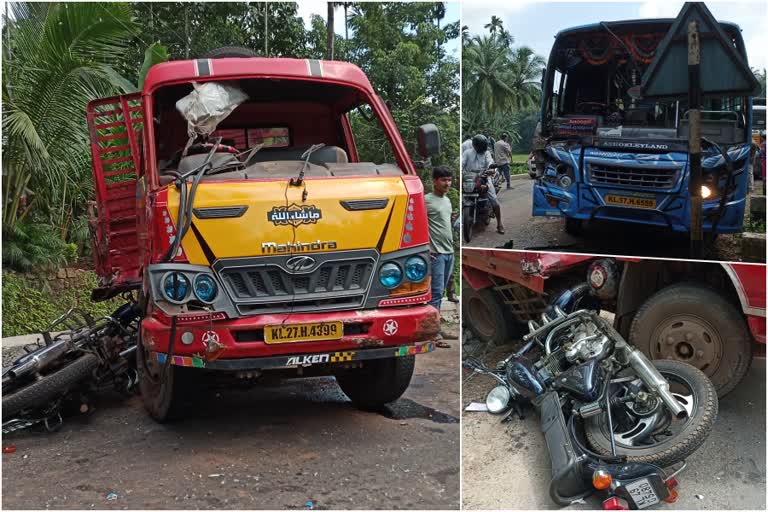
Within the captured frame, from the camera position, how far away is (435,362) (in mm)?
6949

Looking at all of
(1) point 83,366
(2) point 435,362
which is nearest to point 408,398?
(2) point 435,362

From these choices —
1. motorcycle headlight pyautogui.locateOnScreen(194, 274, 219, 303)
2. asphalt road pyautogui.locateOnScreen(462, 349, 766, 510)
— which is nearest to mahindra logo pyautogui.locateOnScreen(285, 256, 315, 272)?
motorcycle headlight pyautogui.locateOnScreen(194, 274, 219, 303)

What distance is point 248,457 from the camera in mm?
4297

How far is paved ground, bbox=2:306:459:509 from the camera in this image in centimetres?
383

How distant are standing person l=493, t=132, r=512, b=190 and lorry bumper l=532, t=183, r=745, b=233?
0.80ft

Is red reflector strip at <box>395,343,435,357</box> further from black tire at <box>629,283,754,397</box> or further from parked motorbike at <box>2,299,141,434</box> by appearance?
parked motorbike at <box>2,299,141,434</box>

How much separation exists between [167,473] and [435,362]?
3.32 meters

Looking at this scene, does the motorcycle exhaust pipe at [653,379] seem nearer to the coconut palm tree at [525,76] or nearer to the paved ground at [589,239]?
the paved ground at [589,239]

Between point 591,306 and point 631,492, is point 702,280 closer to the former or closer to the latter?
point 591,306

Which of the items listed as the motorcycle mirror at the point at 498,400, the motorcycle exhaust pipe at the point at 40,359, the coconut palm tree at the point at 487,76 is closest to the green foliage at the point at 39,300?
the motorcycle exhaust pipe at the point at 40,359

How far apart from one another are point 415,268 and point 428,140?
1015mm

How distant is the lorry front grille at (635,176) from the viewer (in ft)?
14.7

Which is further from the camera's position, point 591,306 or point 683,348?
point 591,306

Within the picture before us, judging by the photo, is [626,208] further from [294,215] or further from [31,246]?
[31,246]
